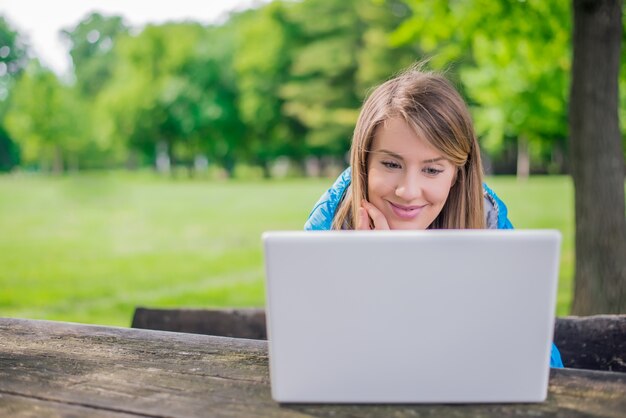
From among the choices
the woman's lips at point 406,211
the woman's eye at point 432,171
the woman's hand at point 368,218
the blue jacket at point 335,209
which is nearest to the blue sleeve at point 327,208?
the blue jacket at point 335,209

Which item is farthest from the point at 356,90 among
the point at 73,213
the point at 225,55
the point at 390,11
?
the point at 73,213

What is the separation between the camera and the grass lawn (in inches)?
307

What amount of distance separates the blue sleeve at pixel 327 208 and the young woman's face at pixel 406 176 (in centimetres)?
31

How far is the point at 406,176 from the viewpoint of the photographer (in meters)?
1.88

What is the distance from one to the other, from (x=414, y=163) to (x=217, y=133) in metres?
37.9

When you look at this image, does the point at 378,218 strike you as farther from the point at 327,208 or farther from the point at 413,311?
the point at 413,311

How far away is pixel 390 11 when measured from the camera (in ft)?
109

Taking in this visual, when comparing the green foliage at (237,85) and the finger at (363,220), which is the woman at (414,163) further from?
the green foliage at (237,85)

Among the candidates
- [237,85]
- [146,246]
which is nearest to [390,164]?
[146,246]

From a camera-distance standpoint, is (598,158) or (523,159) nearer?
(598,158)

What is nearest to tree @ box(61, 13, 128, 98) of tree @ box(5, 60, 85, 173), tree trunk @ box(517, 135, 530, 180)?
tree @ box(5, 60, 85, 173)

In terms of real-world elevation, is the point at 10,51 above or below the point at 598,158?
above

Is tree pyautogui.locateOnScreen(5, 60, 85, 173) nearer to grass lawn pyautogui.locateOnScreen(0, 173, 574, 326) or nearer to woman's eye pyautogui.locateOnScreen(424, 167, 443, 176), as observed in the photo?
grass lawn pyautogui.locateOnScreen(0, 173, 574, 326)

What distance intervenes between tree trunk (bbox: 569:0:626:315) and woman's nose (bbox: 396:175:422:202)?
8.17 ft
